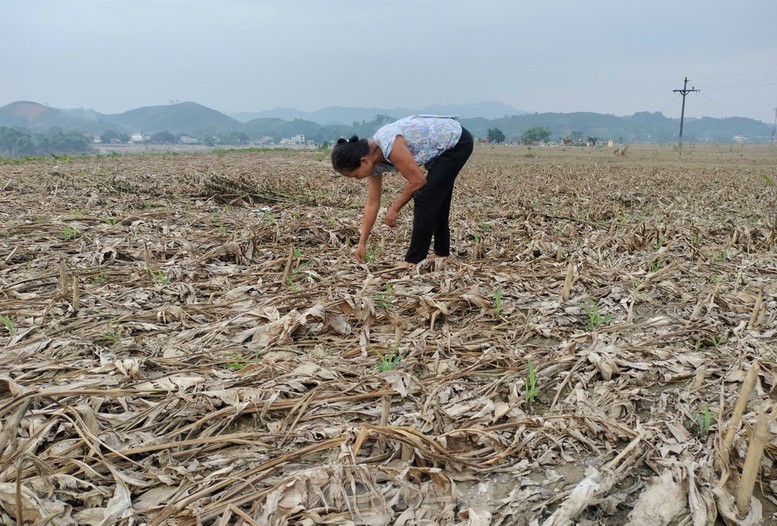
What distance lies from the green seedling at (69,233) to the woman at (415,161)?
110 inches

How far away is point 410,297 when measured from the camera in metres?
3.30

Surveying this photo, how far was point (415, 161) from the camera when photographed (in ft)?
12.4

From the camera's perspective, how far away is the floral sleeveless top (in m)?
3.75

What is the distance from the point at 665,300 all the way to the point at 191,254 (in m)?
3.69

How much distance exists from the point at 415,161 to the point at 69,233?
3.34m

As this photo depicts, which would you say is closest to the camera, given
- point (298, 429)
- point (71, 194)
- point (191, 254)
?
point (298, 429)

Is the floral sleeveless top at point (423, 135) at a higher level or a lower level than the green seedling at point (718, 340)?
higher

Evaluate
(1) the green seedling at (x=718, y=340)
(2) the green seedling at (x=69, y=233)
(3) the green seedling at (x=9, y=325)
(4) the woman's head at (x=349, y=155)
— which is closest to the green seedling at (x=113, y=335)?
(3) the green seedling at (x=9, y=325)

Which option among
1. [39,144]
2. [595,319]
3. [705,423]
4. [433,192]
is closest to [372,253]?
[433,192]

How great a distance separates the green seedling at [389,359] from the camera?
236 centimetres

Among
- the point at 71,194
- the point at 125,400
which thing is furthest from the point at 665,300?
the point at 71,194

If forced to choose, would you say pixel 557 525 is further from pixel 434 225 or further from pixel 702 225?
pixel 702 225

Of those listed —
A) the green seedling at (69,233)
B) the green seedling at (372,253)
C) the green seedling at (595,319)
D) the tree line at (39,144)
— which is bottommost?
the green seedling at (595,319)

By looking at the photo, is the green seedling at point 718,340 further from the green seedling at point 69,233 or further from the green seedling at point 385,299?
the green seedling at point 69,233
